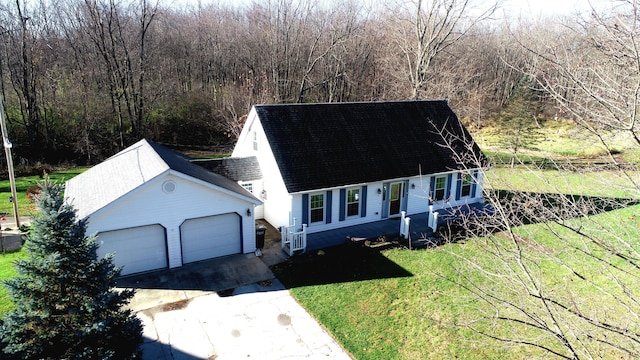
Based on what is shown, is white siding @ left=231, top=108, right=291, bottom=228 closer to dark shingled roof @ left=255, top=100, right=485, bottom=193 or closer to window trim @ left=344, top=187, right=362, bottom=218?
dark shingled roof @ left=255, top=100, right=485, bottom=193

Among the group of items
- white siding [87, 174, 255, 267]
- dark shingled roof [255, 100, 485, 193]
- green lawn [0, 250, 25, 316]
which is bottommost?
green lawn [0, 250, 25, 316]

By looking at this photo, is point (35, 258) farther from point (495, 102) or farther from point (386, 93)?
point (495, 102)

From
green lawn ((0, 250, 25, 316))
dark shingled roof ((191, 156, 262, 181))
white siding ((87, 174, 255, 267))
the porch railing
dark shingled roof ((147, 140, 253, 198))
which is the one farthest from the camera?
dark shingled roof ((191, 156, 262, 181))

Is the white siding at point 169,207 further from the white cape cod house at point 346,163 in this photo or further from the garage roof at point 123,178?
the white cape cod house at point 346,163

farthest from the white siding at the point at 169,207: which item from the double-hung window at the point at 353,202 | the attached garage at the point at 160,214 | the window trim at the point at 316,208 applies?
the double-hung window at the point at 353,202

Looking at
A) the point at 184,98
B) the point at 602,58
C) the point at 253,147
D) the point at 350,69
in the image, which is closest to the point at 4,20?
the point at 184,98

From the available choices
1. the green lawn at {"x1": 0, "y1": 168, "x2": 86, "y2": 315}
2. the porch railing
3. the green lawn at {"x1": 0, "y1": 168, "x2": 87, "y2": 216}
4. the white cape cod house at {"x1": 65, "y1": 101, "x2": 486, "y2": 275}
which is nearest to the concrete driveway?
the white cape cod house at {"x1": 65, "y1": 101, "x2": 486, "y2": 275}
